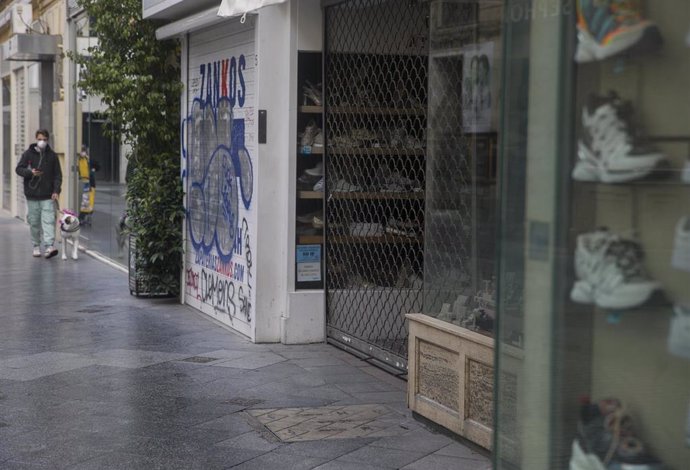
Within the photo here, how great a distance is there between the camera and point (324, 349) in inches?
360

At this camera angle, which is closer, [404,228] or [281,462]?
[281,462]

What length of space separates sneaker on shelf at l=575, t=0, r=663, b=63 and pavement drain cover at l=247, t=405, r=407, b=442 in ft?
11.9

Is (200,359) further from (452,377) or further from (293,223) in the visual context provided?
(452,377)

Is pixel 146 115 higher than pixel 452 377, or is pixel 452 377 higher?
pixel 146 115

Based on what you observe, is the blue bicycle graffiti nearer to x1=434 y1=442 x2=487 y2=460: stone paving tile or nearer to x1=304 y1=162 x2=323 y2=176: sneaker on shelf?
x1=304 y1=162 x2=323 y2=176: sneaker on shelf

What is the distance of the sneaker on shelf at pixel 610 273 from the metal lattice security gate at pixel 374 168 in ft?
16.9

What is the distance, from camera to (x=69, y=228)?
1598 centimetres

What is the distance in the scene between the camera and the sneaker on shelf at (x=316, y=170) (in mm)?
9273

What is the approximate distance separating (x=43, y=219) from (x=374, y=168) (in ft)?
29.6

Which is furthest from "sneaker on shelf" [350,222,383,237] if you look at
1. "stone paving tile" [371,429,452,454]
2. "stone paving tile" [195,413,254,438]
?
"stone paving tile" [371,429,452,454]

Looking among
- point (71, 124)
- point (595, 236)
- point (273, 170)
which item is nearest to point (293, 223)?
point (273, 170)

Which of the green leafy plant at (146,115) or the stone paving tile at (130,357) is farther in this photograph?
Answer: the green leafy plant at (146,115)

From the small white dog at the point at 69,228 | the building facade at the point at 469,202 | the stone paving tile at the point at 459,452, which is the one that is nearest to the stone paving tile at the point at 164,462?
the stone paving tile at the point at 459,452

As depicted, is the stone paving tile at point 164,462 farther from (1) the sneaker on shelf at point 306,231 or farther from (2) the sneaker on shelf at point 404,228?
(1) the sneaker on shelf at point 306,231
